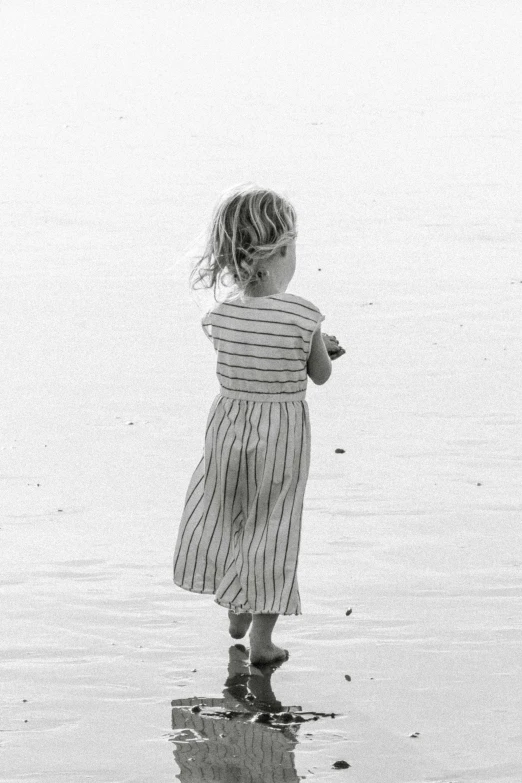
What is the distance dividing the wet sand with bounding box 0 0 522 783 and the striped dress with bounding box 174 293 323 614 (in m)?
0.26

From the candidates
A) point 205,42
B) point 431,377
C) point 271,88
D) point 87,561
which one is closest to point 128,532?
point 87,561

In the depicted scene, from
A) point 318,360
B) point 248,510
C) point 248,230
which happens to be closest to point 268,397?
point 318,360

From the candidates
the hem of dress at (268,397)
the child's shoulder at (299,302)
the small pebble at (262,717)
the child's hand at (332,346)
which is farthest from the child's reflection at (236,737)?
the child's shoulder at (299,302)

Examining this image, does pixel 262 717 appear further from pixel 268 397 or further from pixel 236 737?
pixel 268 397

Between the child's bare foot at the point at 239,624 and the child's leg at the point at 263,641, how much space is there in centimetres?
10

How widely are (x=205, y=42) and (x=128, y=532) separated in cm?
1817

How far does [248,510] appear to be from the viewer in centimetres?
421

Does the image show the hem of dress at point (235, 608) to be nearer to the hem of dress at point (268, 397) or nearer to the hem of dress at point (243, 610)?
the hem of dress at point (243, 610)

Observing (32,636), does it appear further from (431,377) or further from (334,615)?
(431,377)

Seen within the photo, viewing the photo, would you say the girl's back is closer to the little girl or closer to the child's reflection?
the little girl

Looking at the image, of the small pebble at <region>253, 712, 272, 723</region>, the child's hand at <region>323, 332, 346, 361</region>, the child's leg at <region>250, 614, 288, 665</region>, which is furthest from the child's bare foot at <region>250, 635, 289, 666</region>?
the child's hand at <region>323, 332, 346, 361</region>

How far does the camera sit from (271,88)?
59.8 ft

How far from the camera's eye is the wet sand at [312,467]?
→ 379cm

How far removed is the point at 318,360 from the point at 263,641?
2.55ft
